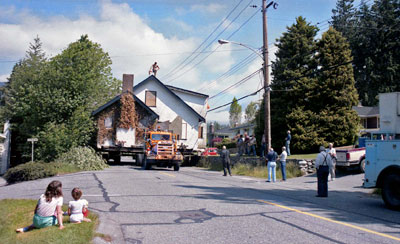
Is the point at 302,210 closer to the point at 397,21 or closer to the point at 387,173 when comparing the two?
the point at 387,173

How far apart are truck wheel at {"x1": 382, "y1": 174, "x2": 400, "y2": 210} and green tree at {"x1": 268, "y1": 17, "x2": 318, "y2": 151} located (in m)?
19.2

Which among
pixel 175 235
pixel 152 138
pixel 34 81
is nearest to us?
pixel 175 235

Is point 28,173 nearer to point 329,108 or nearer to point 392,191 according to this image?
point 392,191

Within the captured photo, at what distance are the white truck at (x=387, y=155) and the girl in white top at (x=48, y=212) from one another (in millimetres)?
8486

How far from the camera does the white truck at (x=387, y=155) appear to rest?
1058 cm

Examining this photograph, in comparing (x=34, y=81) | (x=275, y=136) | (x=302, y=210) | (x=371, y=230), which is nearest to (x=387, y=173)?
(x=302, y=210)

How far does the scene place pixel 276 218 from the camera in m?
8.57

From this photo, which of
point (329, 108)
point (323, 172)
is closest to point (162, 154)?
point (329, 108)

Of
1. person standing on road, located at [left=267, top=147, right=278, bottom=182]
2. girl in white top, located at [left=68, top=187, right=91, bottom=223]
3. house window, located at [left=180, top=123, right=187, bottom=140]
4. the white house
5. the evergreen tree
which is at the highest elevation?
the evergreen tree

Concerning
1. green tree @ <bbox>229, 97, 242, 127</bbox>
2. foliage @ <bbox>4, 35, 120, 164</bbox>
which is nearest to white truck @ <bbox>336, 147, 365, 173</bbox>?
foliage @ <bbox>4, 35, 120, 164</bbox>

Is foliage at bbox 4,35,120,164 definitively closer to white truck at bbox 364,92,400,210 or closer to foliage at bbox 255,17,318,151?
foliage at bbox 255,17,318,151

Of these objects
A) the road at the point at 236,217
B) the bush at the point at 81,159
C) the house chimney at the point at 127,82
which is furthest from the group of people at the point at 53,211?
the house chimney at the point at 127,82

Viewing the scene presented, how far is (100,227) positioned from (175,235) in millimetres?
1543

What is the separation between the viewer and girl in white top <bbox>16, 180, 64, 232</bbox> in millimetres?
7664
